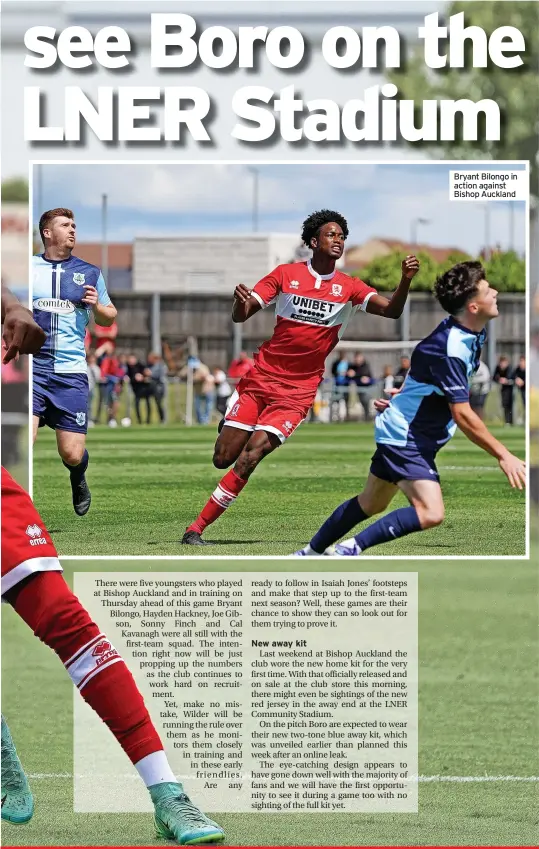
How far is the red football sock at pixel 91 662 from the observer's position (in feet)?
19.9

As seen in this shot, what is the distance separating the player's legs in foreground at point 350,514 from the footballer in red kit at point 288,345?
0.47m

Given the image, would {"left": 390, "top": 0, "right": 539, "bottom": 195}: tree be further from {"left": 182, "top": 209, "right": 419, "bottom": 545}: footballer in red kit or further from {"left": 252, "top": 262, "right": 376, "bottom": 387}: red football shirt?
{"left": 252, "top": 262, "right": 376, "bottom": 387}: red football shirt

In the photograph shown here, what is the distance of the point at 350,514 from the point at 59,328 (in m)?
1.72

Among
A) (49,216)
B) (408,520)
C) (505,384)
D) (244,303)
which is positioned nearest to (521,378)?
(505,384)

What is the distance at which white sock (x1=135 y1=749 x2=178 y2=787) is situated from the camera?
20.5ft

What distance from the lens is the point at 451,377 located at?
296 inches

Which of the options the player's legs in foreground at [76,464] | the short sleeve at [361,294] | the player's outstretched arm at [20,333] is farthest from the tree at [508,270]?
the player's outstretched arm at [20,333]

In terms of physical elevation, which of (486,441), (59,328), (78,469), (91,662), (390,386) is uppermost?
(59,328)

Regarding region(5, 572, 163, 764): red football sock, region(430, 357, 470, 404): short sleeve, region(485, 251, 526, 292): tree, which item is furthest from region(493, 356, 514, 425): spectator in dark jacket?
region(5, 572, 163, 764): red football sock

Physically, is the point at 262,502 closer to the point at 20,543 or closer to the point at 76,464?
the point at 76,464

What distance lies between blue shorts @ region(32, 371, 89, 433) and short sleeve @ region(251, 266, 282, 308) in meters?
0.99

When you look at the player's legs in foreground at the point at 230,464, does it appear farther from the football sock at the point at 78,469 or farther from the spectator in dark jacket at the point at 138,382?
the spectator in dark jacket at the point at 138,382

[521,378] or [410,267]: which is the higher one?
[410,267]

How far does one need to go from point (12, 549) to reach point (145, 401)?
500 centimetres
